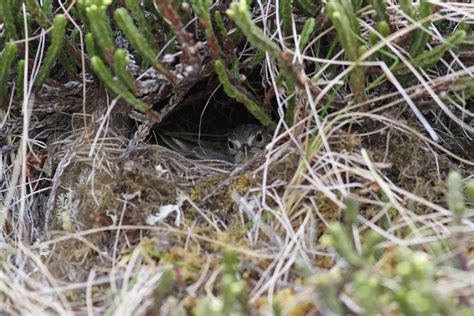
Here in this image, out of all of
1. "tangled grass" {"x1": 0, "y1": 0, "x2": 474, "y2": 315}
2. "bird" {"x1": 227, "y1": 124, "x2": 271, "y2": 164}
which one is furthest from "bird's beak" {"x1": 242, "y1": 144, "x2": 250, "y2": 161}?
"tangled grass" {"x1": 0, "y1": 0, "x2": 474, "y2": 315}

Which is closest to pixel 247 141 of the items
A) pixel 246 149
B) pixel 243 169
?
pixel 246 149

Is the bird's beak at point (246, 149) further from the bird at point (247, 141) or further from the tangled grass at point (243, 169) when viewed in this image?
the tangled grass at point (243, 169)

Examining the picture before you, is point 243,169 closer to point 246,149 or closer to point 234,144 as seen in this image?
point 246,149

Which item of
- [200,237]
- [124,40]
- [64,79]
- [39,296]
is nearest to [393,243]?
[200,237]

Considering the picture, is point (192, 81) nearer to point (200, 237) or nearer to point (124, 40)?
point (124, 40)

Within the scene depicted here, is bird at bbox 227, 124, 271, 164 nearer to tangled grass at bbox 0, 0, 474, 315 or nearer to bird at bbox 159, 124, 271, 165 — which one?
bird at bbox 159, 124, 271, 165

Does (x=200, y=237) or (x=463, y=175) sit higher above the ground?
(x=200, y=237)

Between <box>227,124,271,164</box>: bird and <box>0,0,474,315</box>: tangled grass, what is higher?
<box>0,0,474,315</box>: tangled grass

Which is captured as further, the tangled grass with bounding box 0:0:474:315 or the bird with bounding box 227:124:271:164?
the bird with bounding box 227:124:271:164
